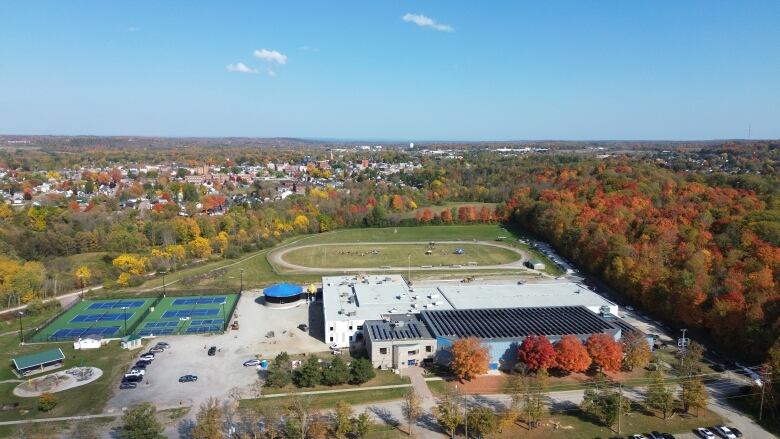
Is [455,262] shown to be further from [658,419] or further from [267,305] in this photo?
[658,419]

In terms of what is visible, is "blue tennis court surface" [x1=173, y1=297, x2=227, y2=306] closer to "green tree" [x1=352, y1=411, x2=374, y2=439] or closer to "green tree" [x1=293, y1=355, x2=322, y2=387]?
"green tree" [x1=293, y1=355, x2=322, y2=387]

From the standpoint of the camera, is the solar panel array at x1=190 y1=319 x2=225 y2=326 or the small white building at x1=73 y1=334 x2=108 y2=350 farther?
the solar panel array at x1=190 y1=319 x2=225 y2=326

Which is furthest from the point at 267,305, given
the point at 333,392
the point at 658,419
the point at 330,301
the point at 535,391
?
the point at 658,419

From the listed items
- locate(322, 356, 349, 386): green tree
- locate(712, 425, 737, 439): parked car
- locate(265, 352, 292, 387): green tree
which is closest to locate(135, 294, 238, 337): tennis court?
locate(265, 352, 292, 387): green tree

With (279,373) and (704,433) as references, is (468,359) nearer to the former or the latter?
(279,373)

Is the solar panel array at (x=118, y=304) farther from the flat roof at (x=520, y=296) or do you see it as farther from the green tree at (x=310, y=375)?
the flat roof at (x=520, y=296)

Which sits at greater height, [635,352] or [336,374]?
[635,352]

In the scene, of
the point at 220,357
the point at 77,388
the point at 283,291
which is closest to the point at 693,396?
the point at 220,357
